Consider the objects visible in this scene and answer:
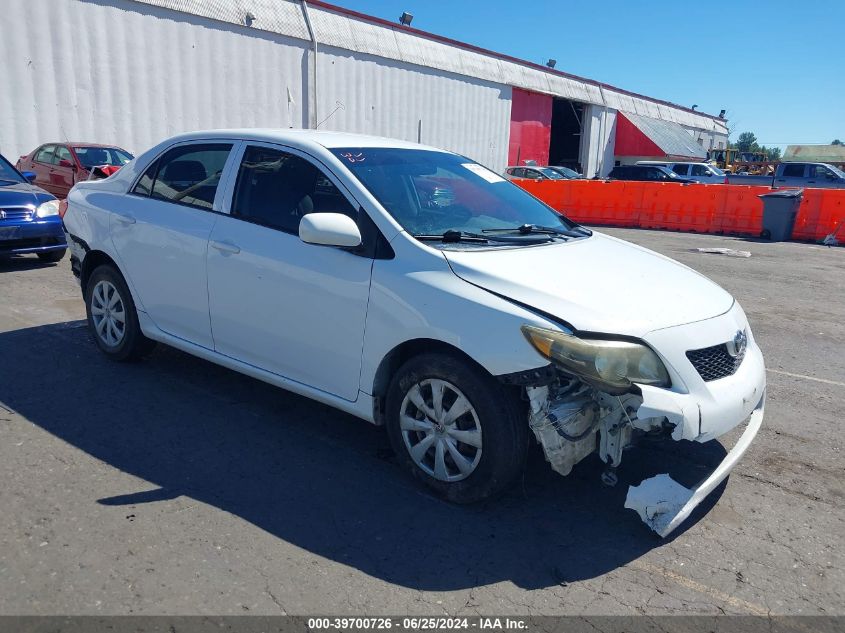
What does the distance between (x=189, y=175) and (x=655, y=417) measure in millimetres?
3428

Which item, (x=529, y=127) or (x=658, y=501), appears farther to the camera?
(x=529, y=127)

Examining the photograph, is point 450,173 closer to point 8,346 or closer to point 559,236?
point 559,236

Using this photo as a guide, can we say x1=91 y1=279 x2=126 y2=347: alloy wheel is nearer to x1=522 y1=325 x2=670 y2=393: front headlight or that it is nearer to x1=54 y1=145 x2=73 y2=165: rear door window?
x1=522 y1=325 x2=670 y2=393: front headlight

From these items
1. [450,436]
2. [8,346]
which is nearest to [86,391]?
[8,346]

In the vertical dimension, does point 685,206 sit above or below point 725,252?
above

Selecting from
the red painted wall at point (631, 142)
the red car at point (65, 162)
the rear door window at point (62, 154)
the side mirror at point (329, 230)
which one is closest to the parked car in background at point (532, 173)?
the red car at point (65, 162)

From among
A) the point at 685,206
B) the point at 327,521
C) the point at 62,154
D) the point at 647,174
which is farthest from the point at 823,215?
the point at 62,154

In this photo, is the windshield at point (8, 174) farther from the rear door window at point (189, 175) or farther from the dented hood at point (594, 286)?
the dented hood at point (594, 286)

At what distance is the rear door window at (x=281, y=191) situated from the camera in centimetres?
394

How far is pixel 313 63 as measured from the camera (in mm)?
22312

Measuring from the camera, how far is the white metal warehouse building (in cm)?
1658

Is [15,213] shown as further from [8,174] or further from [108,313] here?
[108,313]

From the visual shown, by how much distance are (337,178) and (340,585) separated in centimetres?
216

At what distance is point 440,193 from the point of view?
417cm
